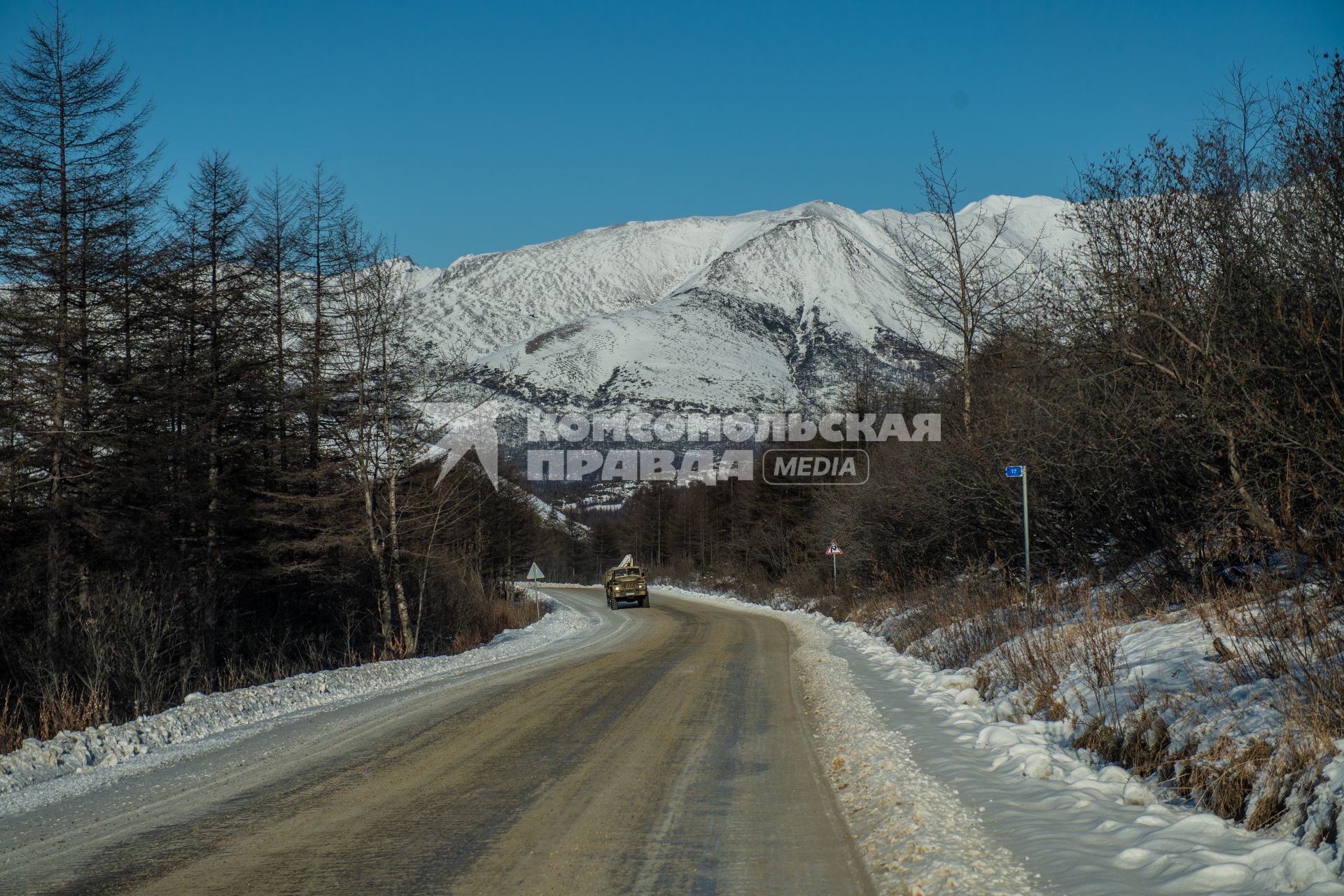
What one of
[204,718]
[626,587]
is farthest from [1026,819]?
[626,587]

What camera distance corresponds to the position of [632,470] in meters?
113

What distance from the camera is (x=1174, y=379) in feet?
33.7

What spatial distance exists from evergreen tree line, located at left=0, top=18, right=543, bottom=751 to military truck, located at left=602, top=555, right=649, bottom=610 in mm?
13037

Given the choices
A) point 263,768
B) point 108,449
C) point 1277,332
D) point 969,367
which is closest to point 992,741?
point 1277,332

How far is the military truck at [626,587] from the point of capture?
4212 centimetres

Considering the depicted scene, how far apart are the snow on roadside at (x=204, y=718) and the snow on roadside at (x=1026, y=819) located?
6.57 meters

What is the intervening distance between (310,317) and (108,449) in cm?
872

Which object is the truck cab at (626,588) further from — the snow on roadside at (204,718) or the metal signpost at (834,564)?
the snow on roadside at (204,718)

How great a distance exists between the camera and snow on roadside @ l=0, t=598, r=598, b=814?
7.64m

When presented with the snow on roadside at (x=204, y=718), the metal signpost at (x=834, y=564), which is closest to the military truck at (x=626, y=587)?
the metal signpost at (x=834, y=564)

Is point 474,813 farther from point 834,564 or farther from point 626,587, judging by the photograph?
point 626,587

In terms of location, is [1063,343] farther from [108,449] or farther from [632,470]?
[632,470]

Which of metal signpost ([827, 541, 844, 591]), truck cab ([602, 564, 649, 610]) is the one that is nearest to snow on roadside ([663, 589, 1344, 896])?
metal signpost ([827, 541, 844, 591])

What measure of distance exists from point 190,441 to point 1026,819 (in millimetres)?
21411
